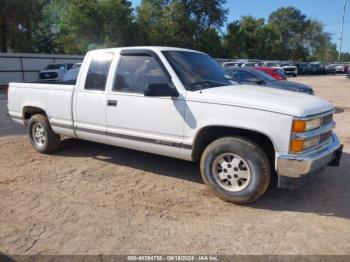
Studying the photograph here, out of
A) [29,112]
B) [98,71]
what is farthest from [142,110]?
[29,112]

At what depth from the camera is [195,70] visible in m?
5.03

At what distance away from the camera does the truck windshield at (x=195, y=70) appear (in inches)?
189

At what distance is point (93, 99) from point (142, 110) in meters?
0.96

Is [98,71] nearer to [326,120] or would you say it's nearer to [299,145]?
[299,145]

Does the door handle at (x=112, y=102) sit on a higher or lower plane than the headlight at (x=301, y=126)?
higher

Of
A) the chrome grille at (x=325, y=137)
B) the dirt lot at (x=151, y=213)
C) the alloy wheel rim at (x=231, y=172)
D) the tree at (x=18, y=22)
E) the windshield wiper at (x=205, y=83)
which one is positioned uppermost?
the tree at (x=18, y=22)

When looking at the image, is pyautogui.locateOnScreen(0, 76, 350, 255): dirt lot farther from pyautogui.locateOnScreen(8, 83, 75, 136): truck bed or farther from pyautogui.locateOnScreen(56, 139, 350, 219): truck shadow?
pyautogui.locateOnScreen(8, 83, 75, 136): truck bed

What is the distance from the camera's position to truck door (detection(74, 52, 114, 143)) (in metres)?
5.42

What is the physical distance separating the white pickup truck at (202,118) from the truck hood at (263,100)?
1 centimetres

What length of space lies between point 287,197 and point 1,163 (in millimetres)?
4632

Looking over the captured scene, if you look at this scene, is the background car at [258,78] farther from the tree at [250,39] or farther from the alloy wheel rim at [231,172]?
the tree at [250,39]

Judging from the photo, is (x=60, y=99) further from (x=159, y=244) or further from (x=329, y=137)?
(x=329, y=137)

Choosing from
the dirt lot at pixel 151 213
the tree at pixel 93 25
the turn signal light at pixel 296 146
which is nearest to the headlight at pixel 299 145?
the turn signal light at pixel 296 146

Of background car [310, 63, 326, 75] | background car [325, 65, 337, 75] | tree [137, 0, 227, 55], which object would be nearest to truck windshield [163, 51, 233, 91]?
tree [137, 0, 227, 55]
